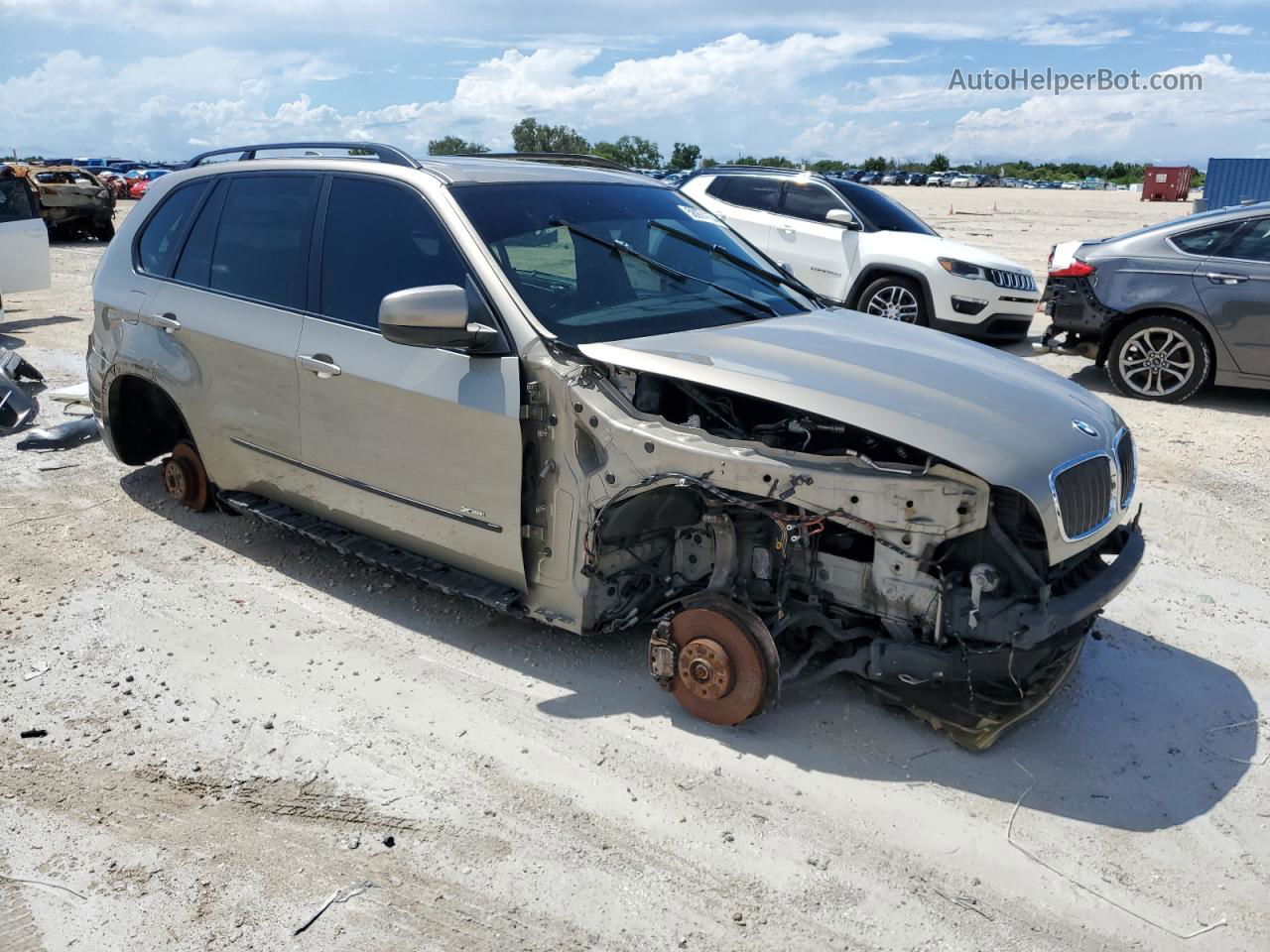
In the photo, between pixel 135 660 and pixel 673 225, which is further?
pixel 673 225

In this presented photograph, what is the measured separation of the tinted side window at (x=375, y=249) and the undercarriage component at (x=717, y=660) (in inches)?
60.4

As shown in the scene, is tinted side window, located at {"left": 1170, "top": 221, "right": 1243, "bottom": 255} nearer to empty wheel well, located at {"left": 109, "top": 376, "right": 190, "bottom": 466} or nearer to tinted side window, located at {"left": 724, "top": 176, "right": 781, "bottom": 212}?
tinted side window, located at {"left": 724, "top": 176, "right": 781, "bottom": 212}

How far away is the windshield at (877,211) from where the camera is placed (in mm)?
10820

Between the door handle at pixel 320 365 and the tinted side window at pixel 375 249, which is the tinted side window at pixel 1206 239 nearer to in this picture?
the tinted side window at pixel 375 249

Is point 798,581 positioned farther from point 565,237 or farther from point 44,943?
point 44,943

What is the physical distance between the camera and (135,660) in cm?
414

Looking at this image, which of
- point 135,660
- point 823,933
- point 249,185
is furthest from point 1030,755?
point 249,185

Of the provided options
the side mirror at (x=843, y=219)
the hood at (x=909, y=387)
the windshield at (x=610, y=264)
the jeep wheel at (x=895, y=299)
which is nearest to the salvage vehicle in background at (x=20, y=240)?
the side mirror at (x=843, y=219)

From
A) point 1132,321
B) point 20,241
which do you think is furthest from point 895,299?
point 20,241

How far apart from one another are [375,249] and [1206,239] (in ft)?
23.1

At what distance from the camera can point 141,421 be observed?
5789mm

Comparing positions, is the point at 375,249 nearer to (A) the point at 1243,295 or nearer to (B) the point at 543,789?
(B) the point at 543,789

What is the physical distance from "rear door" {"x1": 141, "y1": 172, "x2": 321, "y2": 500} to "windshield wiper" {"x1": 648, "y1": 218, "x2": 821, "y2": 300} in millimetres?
1525

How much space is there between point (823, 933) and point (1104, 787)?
1.21 meters
